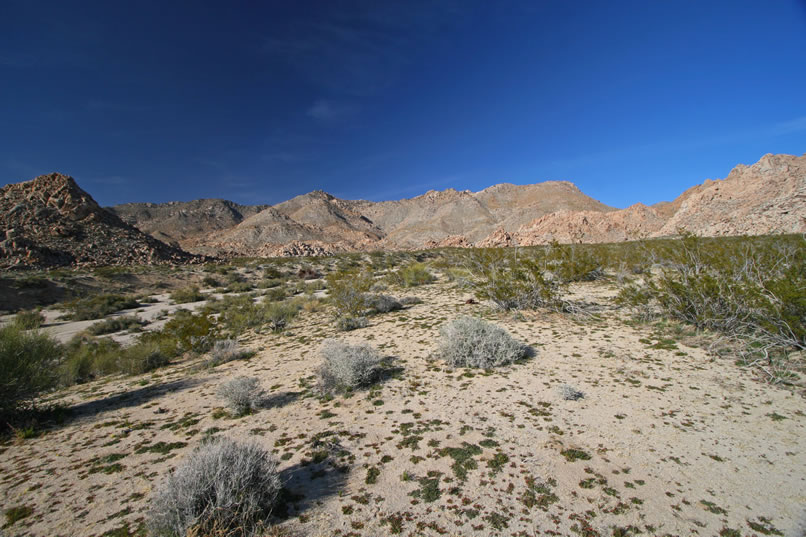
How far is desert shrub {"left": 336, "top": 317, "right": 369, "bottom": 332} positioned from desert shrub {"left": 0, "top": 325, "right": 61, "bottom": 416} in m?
6.56

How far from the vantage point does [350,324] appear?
10773mm

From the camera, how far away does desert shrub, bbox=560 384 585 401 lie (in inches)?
191

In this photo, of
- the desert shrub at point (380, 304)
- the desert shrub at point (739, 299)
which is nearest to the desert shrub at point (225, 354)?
the desert shrub at point (380, 304)

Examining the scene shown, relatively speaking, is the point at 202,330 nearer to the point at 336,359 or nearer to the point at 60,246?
the point at 336,359

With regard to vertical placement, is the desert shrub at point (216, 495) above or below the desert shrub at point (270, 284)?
below

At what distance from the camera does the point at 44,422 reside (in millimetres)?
5191

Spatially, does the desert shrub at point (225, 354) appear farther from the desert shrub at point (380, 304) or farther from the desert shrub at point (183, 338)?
the desert shrub at point (380, 304)

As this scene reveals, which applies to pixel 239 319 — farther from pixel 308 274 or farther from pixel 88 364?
pixel 308 274

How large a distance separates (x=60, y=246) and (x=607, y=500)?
46.7 meters

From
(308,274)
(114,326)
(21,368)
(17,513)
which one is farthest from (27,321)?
(308,274)

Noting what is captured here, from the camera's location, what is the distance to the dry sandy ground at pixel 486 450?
2867 millimetres

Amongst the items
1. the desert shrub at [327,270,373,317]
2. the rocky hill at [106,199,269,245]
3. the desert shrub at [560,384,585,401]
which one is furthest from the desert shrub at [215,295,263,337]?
the rocky hill at [106,199,269,245]

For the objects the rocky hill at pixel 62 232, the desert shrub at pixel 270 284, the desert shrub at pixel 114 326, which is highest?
the rocky hill at pixel 62 232

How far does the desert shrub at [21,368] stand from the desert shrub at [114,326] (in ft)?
30.1
